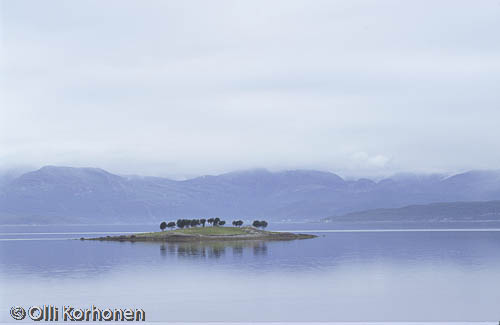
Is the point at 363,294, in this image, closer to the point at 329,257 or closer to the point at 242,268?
the point at 242,268

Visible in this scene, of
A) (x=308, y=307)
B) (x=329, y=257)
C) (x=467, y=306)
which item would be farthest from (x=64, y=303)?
(x=329, y=257)

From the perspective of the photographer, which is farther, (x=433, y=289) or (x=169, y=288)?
(x=169, y=288)

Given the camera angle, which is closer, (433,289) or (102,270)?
(433,289)

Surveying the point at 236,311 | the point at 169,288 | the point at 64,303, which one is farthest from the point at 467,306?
the point at 64,303

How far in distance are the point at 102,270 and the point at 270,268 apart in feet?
104

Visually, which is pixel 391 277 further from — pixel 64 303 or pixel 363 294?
pixel 64 303

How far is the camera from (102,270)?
126 metres

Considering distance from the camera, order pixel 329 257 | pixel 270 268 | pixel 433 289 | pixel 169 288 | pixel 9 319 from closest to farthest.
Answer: pixel 9 319 < pixel 433 289 < pixel 169 288 < pixel 270 268 < pixel 329 257

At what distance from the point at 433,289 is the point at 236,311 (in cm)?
3023

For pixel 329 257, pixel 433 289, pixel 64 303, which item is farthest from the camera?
pixel 329 257

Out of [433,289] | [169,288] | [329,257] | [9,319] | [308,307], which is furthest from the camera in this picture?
[329,257]

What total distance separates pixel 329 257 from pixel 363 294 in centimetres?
6803

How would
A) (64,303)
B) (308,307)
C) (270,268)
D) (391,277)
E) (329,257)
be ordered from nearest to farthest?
(308,307)
(64,303)
(391,277)
(270,268)
(329,257)

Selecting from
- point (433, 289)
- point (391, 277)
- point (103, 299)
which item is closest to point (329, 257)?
point (391, 277)
